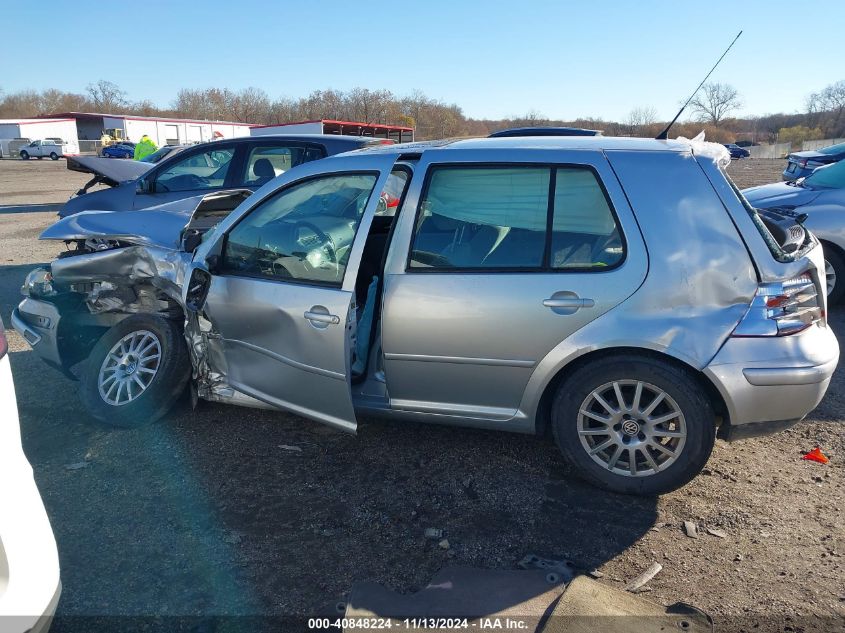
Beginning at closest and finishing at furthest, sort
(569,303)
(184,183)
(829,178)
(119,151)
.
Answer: (569,303) → (829,178) → (184,183) → (119,151)

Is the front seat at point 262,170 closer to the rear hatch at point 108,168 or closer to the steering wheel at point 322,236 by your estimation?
the rear hatch at point 108,168

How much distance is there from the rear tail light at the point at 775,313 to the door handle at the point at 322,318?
78.8 inches

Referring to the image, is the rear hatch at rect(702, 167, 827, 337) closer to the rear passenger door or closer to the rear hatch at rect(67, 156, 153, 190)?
the rear passenger door

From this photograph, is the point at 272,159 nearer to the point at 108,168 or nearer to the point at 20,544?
the point at 108,168

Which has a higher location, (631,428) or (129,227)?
(129,227)

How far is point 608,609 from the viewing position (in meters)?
2.53

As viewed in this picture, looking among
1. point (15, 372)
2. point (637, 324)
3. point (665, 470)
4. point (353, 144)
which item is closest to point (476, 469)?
point (665, 470)

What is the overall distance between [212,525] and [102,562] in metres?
0.50

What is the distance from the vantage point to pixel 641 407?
327cm

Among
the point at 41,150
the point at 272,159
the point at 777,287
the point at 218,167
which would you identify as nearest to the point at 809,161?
the point at 272,159

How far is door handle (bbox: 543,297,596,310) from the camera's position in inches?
126

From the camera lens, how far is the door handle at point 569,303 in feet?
10.5

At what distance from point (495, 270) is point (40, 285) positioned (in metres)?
3.66

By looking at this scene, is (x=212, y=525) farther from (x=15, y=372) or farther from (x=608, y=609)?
(x=15, y=372)
